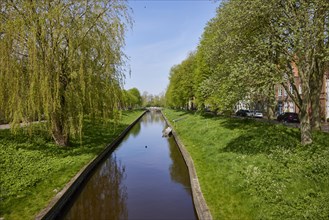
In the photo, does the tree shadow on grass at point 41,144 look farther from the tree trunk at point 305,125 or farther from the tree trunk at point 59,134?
the tree trunk at point 305,125

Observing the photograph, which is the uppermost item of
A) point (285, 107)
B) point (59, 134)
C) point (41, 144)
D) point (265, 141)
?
point (285, 107)

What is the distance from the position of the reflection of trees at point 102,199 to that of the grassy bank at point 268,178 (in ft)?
12.5

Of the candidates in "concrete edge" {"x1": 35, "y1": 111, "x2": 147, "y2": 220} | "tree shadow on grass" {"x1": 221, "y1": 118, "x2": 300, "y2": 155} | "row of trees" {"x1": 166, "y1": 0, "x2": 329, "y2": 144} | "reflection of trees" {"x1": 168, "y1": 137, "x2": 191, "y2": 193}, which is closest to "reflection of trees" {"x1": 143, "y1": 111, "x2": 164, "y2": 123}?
"reflection of trees" {"x1": 168, "y1": 137, "x2": 191, "y2": 193}

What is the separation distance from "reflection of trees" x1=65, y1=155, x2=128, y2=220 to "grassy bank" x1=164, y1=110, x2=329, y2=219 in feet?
12.5

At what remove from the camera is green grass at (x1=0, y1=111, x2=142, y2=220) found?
1028 cm

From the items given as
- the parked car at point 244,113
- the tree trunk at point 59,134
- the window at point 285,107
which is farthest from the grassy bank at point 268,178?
the window at point 285,107

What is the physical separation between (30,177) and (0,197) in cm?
215

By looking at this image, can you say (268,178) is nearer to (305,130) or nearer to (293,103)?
(305,130)

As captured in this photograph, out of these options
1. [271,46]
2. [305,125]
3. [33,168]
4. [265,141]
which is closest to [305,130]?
[305,125]

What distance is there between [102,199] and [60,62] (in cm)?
899

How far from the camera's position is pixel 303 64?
13.7m

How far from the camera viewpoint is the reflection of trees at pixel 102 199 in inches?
440

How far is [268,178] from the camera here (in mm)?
10891

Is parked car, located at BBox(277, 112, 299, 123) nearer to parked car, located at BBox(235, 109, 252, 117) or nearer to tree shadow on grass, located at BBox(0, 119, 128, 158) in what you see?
parked car, located at BBox(235, 109, 252, 117)
